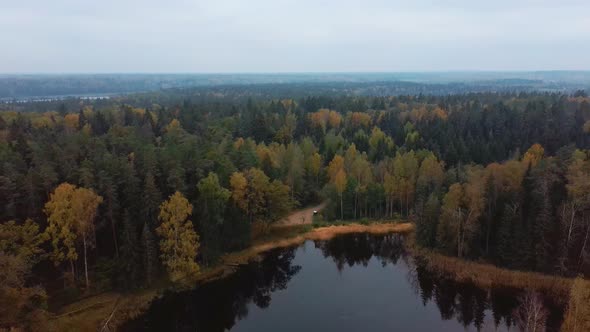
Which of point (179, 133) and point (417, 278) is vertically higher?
point (179, 133)

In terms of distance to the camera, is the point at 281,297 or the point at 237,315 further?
Result: the point at 281,297

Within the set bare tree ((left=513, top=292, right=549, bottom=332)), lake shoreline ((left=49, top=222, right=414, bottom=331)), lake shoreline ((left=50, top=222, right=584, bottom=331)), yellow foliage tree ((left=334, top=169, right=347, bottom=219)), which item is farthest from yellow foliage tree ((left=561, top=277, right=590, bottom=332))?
yellow foliage tree ((left=334, top=169, right=347, bottom=219))

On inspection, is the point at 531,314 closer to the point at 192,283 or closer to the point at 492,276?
the point at 492,276

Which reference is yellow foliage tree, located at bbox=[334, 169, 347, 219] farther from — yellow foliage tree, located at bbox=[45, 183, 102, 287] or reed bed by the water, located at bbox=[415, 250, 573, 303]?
yellow foliage tree, located at bbox=[45, 183, 102, 287]

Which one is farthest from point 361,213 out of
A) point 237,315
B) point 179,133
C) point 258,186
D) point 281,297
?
point 179,133

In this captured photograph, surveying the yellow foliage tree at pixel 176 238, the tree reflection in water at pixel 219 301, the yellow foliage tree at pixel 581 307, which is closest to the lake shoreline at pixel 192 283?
the tree reflection in water at pixel 219 301

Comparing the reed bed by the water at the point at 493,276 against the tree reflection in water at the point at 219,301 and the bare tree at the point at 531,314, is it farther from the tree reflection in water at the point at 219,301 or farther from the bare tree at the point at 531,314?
the tree reflection in water at the point at 219,301

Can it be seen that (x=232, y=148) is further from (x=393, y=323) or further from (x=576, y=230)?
(x=576, y=230)
